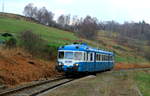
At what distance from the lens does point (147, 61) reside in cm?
8525

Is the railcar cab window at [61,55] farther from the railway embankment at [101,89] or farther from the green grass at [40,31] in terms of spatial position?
the green grass at [40,31]

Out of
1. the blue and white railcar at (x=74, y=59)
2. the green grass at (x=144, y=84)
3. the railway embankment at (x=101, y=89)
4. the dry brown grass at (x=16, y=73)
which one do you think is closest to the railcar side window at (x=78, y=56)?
the blue and white railcar at (x=74, y=59)

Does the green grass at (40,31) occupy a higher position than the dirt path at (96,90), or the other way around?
the green grass at (40,31)

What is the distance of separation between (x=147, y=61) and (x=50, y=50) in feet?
152

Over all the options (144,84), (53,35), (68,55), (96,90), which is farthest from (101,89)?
(53,35)

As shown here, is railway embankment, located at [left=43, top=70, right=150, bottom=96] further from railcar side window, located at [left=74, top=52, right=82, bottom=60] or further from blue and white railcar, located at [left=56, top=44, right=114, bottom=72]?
railcar side window, located at [left=74, top=52, right=82, bottom=60]

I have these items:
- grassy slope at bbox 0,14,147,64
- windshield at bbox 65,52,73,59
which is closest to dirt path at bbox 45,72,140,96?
windshield at bbox 65,52,73,59

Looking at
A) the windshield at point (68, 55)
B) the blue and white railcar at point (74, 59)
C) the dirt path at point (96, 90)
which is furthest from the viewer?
the windshield at point (68, 55)

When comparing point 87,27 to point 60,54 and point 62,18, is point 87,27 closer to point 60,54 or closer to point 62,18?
point 62,18

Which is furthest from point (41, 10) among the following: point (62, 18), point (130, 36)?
point (130, 36)

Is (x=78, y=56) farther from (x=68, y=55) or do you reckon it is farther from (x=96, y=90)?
(x=96, y=90)

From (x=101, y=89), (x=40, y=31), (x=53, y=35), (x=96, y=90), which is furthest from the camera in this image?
(x=40, y=31)

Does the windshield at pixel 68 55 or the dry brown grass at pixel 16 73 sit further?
the windshield at pixel 68 55

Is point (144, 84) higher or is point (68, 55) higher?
point (68, 55)
